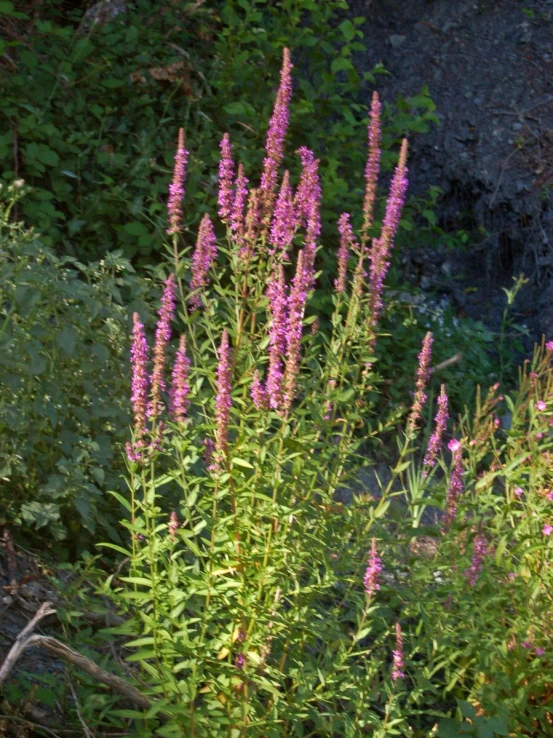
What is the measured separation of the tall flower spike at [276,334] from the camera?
2.57 m

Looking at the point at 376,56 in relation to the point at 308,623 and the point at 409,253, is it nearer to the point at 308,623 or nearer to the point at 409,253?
the point at 409,253

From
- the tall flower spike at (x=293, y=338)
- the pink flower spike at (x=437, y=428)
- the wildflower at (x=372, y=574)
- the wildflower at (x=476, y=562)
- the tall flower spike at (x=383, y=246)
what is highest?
the tall flower spike at (x=383, y=246)

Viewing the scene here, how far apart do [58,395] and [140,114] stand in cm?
278

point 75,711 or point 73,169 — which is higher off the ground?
point 73,169

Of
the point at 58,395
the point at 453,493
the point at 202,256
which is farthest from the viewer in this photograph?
the point at 58,395

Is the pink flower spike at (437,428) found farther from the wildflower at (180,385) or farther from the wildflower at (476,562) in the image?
the wildflower at (180,385)

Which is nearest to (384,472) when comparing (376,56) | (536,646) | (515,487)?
(515,487)

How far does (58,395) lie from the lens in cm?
355

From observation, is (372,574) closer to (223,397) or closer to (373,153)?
(223,397)

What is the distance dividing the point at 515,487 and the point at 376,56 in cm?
485

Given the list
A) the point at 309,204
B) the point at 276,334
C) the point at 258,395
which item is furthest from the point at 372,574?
the point at 309,204

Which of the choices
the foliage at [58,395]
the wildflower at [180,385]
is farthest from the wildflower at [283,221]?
the foliage at [58,395]

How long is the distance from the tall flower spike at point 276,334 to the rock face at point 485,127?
4.73 meters

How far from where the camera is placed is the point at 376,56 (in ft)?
25.4
